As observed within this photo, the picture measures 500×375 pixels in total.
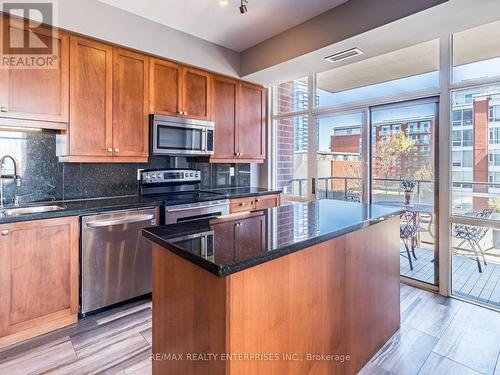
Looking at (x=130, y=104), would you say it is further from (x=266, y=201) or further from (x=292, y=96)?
(x=292, y=96)

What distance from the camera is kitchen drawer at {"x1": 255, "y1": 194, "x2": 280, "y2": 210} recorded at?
383 centimetres

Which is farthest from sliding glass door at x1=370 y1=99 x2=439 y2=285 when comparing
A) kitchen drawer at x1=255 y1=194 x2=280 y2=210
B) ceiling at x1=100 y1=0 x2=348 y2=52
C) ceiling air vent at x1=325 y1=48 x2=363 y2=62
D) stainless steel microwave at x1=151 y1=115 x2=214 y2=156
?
stainless steel microwave at x1=151 y1=115 x2=214 y2=156

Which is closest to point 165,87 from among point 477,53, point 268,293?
point 268,293

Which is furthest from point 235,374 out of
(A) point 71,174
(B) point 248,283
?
(A) point 71,174

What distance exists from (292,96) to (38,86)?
3.18 metres

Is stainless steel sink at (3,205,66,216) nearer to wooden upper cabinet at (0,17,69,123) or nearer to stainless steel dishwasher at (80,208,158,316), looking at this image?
stainless steel dishwasher at (80,208,158,316)

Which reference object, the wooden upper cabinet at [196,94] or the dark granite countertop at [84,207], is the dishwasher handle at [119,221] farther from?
the wooden upper cabinet at [196,94]

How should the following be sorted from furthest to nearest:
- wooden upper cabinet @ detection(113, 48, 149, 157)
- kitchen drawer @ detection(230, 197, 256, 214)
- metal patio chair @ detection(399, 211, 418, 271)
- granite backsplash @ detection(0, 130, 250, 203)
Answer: kitchen drawer @ detection(230, 197, 256, 214)
metal patio chair @ detection(399, 211, 418, 271)
wooden upper cabinet @ detection(113, 48, 149, 157)
granite backsplash @ detection(0, 130, 250, 203)

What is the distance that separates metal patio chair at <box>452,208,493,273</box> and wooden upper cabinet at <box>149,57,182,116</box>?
128 inches

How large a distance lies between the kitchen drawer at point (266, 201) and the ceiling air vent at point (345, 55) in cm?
185

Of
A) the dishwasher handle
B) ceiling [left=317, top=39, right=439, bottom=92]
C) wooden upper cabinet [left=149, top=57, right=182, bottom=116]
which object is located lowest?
the dishwasher handle

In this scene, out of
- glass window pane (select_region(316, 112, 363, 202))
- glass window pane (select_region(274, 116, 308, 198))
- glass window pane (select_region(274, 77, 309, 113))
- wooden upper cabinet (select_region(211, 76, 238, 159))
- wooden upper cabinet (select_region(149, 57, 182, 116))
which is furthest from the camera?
glass window pane (select_region(274, 116, 308, 198))

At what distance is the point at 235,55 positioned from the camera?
12.6 feet
